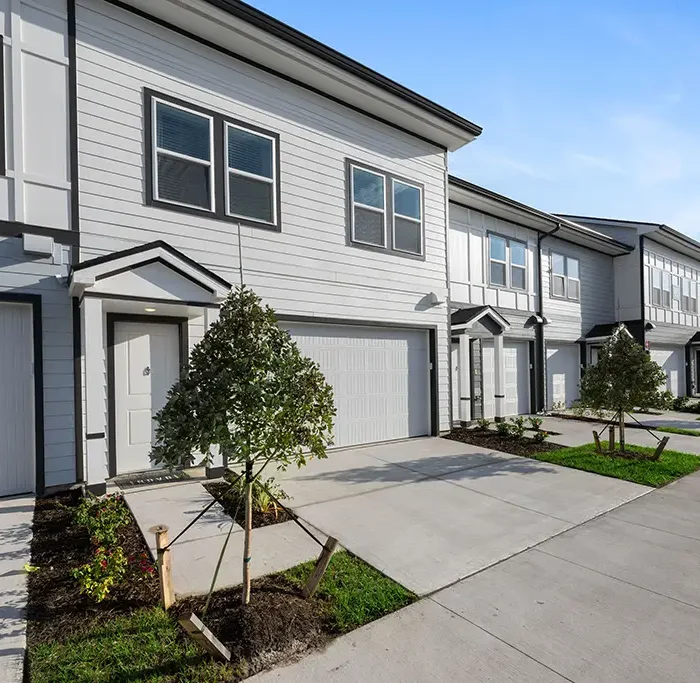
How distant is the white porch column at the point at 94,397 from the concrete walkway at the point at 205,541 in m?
0.51

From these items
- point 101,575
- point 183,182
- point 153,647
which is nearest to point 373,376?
point 183,182

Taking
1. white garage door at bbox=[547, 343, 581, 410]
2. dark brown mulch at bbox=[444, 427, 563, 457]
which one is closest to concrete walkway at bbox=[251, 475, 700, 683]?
dark brown mulch at bbox=[444, 427, 563, 457]

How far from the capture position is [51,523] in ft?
15.0

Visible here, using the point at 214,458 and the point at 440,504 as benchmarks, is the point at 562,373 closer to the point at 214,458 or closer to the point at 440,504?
the point at 440,504

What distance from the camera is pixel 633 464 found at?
7.19m

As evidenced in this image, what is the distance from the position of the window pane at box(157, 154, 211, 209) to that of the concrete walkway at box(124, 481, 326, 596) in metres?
3.97

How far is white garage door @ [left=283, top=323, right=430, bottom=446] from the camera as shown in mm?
8109

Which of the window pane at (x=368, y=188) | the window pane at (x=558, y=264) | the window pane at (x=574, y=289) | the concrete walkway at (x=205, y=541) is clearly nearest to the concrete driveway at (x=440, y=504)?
the concrete walkway at (x=205, y=541)

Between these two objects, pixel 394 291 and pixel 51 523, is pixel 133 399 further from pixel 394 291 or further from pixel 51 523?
pixel 394 291

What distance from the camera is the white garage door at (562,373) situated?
14.0 meters

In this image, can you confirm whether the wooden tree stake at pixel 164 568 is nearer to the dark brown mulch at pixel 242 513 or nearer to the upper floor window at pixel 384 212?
the dark brown mulch at pixel 242 513

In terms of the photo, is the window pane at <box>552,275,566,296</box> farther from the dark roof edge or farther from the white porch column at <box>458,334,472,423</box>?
the dark roof edge

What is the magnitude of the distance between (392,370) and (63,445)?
5.66 m

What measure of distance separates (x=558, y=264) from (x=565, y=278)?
23.5 inches
